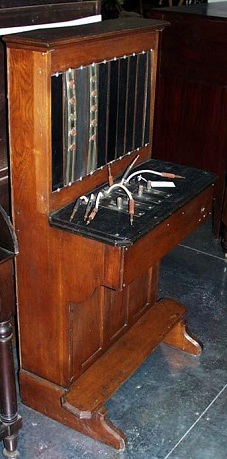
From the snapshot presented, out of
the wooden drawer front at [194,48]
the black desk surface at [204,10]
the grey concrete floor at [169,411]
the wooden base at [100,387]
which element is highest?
the black desk surface at [204,10]

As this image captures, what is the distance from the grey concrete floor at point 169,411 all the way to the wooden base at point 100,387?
0.05 meters

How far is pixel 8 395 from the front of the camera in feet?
6.30

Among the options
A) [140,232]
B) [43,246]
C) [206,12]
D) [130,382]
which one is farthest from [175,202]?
[206,12]

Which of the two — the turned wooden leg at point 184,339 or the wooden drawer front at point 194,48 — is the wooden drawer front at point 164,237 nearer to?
the turned wooden leg at point 184,339

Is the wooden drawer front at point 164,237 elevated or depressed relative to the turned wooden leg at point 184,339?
elevated

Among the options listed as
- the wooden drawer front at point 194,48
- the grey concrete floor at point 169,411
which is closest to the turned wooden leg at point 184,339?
the grey concrete floor at point 169,411

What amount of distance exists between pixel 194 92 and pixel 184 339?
1464 mm

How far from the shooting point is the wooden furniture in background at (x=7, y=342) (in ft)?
5.80

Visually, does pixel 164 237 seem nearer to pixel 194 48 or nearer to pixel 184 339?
pixel 184 339

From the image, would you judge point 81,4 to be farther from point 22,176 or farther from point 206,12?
point 206,12

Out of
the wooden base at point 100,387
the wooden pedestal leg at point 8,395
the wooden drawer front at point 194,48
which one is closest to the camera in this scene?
the wooden pedestal leg at point 8,395

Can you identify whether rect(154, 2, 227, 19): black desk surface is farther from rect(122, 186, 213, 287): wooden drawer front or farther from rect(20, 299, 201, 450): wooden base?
rect(20, 299, 201, 450): wooden base

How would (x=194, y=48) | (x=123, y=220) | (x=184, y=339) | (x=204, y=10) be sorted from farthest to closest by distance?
(x=204, y=10), (x=194, y=48), (x=184, y=339), (x=123, y=220)

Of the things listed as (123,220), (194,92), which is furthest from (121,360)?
(194,92)
